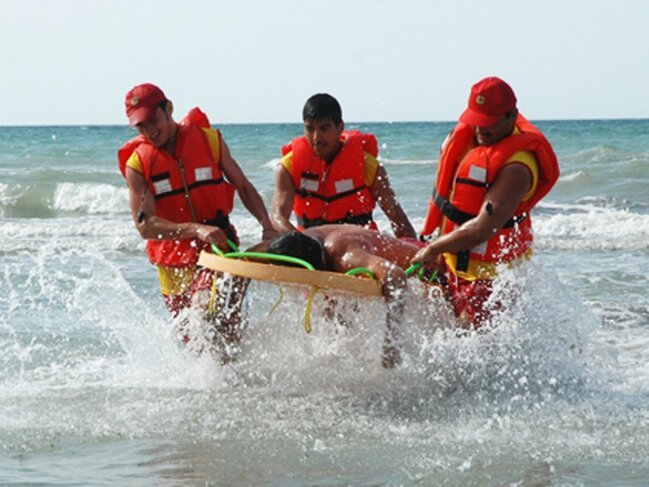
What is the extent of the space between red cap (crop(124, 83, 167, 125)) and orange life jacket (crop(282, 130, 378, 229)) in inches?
36.7

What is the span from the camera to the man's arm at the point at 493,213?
222 inches

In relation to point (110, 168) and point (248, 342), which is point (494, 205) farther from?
point (110, 168)

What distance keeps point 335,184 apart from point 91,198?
14.7 metres

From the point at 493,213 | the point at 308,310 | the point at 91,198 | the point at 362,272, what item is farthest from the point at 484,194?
the point at 91,198

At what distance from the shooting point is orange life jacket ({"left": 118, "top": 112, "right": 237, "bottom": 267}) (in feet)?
20.9

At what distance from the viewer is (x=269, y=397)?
633cm

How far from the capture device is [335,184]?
6629 millimetres

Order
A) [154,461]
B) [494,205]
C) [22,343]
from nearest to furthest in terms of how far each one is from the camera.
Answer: [154,461], [494,205], [22,343]

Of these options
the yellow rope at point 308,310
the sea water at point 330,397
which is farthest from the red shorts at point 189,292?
the yellow rope at point 308,310

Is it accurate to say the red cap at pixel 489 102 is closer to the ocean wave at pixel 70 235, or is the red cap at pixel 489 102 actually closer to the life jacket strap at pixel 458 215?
the life jacket strap at pixel 458 215

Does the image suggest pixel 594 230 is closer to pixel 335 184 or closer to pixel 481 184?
pixel 335 184

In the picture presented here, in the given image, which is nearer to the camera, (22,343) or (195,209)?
(195,209)

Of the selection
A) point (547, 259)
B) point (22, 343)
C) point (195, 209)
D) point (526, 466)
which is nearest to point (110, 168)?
point (547, 259)

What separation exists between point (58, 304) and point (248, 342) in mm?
3324
